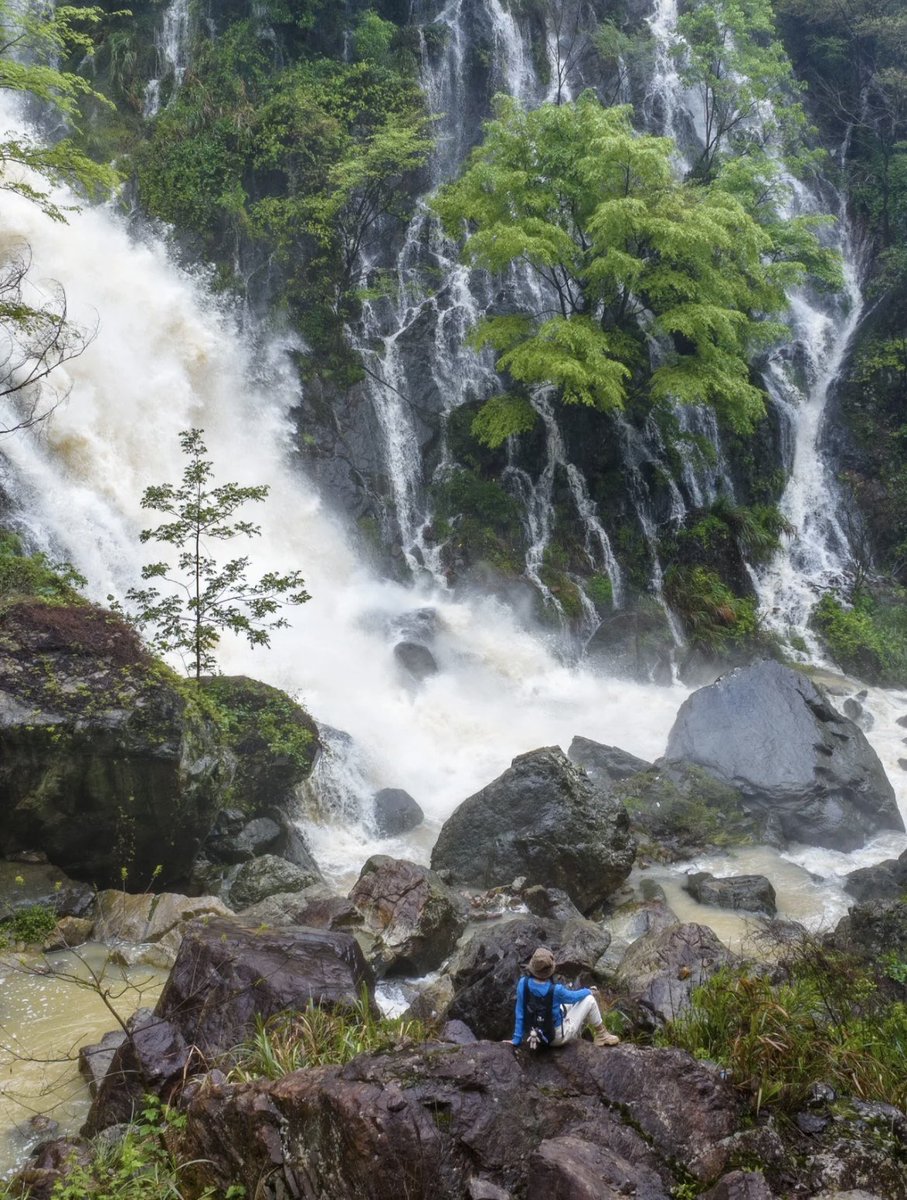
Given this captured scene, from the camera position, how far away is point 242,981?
18.8 feet

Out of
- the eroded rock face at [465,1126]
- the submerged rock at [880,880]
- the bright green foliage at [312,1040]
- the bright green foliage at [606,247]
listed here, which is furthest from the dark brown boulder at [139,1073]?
the bright green foliage at [606,247]

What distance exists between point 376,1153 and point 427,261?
1847 cm

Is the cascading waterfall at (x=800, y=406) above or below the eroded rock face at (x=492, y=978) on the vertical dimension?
above

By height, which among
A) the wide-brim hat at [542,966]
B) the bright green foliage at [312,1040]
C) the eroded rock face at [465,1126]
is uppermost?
the wide-brim hat at [542,966]

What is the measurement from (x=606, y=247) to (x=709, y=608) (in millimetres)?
7072

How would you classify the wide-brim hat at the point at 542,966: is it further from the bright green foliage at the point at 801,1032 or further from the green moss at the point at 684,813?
the green moss at the point at 684,813

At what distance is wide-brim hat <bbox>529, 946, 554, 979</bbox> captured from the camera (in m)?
4.71

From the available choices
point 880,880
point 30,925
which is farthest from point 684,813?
point 30,925

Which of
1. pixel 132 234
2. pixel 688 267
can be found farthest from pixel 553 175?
pixel 132 234

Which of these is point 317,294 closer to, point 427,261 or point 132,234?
point 427,261

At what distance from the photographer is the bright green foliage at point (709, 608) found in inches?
667

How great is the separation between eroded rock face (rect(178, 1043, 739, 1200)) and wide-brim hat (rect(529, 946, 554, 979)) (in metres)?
0.43

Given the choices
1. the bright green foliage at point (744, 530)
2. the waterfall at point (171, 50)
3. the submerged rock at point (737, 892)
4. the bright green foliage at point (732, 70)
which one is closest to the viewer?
the submerged rock at point (737, 892)

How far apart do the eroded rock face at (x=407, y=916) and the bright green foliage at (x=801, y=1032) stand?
3.30 m
